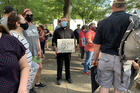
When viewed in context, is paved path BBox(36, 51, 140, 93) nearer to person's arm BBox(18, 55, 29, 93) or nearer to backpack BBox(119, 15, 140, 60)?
backpack BBox(119, 15, 140, 60)

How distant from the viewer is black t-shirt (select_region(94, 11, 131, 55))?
2.59 meters

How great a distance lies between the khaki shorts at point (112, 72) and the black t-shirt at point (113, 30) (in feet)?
0.41

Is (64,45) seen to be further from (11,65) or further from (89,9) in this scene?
(89,9)

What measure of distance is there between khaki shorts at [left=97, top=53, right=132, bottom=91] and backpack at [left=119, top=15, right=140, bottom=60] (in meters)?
0.15

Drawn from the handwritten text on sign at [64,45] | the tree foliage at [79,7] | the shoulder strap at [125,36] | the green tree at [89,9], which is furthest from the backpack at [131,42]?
the green tree at [89,9]

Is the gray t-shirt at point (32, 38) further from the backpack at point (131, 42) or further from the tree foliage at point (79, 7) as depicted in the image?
the tree foliage at point (79, 7)

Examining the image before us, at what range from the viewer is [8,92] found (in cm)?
169

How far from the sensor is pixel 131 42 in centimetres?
254

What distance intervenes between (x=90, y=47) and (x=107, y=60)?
267 centimetres

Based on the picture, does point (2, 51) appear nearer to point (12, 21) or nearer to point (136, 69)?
point (12, 21)

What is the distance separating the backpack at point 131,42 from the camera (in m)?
2.48

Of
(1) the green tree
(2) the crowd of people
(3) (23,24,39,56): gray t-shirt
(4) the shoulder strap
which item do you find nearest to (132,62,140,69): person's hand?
(2) the crowd of people

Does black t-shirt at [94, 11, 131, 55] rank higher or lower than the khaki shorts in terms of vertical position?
higher

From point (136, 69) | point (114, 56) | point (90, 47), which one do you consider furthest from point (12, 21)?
point (90, 47)
